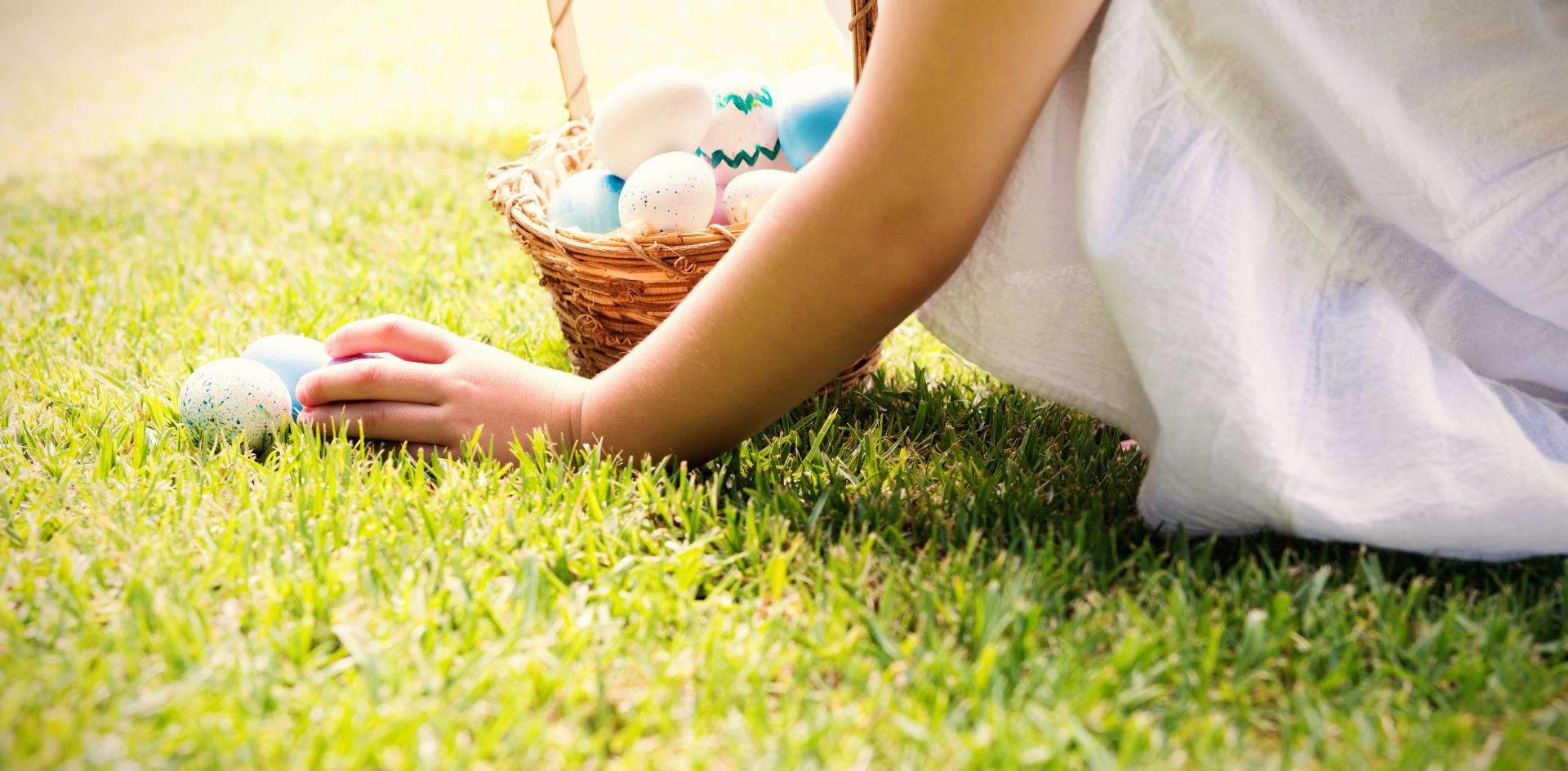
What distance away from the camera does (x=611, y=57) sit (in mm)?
4242

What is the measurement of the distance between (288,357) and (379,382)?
20 cm

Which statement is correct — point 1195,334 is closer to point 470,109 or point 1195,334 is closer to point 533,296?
point 533,296

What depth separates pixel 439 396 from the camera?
1219 millimetres

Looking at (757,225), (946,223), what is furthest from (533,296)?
(946,223)

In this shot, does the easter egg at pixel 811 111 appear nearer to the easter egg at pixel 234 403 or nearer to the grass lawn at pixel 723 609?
the grass lawn at pixel 723 609

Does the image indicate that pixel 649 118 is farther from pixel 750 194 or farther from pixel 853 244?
pixel 853 244

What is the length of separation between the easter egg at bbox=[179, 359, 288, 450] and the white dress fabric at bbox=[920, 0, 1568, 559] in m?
0.76

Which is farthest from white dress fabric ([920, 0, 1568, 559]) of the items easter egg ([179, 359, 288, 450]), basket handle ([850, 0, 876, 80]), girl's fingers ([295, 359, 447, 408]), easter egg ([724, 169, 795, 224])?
easter egg ([179, 359, 288, 450])

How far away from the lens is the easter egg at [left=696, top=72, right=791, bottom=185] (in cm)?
161

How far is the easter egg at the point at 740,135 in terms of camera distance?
1612mm

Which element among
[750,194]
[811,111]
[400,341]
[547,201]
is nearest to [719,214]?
[750,194]

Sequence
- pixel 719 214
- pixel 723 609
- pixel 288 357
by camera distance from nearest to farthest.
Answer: pixel 723 609
pixel 288 357
pixel 719 214

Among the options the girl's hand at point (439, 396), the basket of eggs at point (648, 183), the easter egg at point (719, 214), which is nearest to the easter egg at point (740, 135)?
the basket of eggs at point (648, 183)

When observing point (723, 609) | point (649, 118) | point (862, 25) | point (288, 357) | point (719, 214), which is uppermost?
point (862, 25)
